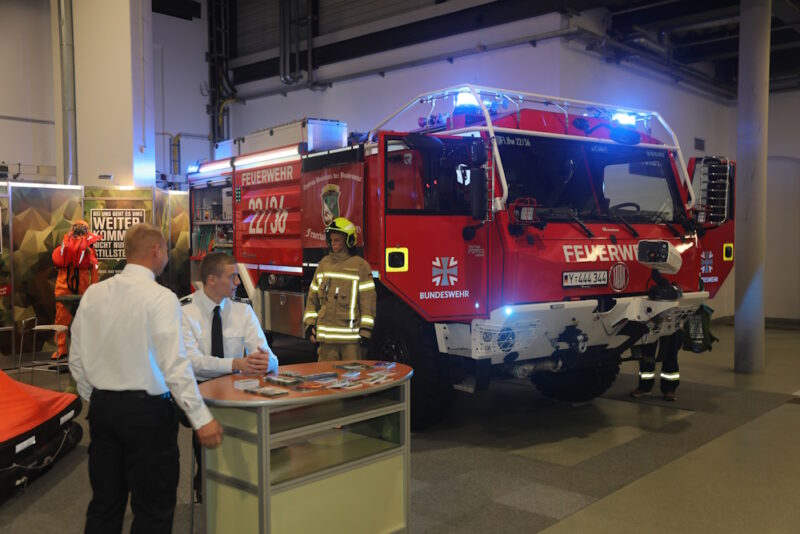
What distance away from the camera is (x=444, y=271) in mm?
5641

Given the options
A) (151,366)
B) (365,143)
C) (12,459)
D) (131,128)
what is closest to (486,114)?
(365,143)

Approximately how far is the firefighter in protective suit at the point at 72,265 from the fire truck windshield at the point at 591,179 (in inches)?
251

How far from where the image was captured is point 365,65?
12.9m

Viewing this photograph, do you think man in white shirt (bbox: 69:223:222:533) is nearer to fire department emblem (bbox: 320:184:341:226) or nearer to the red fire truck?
the red fire truck

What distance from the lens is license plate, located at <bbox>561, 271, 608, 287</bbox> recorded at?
18.9 ft

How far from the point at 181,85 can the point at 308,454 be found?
13656 mm

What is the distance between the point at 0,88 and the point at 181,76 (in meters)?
3.50

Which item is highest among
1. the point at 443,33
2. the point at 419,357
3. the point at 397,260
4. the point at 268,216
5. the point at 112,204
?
the point at 443,33

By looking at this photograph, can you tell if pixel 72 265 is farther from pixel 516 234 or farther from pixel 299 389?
pixel 299 389

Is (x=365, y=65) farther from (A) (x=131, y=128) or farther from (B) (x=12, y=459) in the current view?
(B) (x=12, y=459)

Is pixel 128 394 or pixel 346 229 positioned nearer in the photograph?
pixel 128 394

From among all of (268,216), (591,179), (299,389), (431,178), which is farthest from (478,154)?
(268,216)

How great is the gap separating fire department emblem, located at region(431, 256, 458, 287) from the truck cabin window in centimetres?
38

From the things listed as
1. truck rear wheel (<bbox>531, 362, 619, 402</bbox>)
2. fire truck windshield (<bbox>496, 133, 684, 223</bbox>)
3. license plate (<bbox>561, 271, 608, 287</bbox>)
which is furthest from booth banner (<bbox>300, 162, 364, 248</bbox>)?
truck rear wheel (<bbox>531, 362, 619, 402</bbox>)
